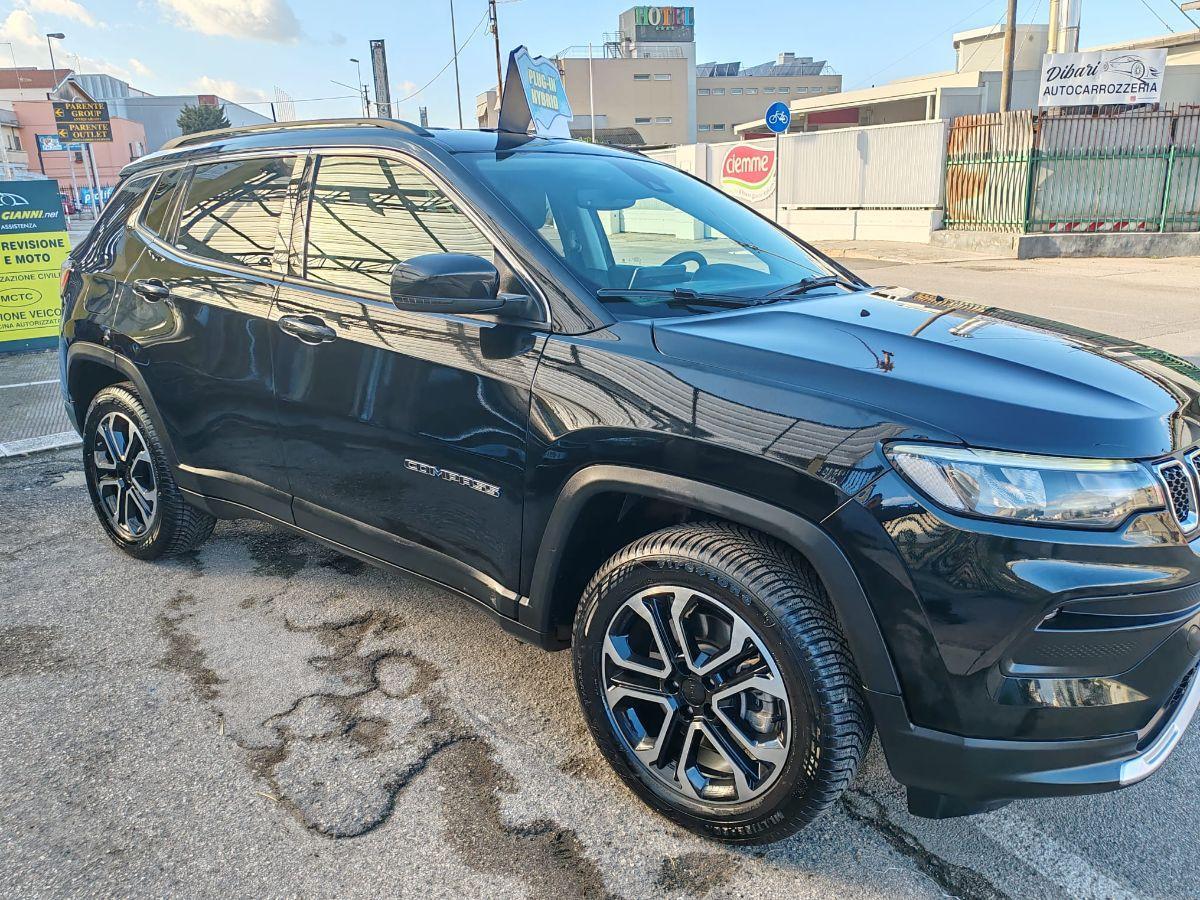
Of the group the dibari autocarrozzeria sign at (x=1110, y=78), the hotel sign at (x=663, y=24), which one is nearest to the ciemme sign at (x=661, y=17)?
the hotel sign at (x=663, y=24)

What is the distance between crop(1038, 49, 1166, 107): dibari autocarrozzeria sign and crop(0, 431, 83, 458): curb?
Result: 18989 millimetres

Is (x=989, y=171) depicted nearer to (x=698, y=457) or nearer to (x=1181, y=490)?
(x=1181, y=490)

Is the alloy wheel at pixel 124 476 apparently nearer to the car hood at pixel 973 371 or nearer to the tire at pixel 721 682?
the tire at pixel 721 682

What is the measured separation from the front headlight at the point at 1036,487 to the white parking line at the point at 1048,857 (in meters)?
0.95

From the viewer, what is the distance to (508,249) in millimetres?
2557

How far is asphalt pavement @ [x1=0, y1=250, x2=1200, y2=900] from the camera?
2.19 metres

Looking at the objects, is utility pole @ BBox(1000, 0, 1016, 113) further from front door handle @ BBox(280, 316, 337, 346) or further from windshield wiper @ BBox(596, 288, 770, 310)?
front door handle @ BBox(280, 316, 337, 346)

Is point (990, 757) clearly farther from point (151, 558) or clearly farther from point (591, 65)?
point (591, 65)

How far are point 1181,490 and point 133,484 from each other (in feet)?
12.7

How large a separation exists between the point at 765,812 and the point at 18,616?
122 inches

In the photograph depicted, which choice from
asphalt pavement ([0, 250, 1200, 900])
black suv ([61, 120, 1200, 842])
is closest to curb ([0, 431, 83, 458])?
asphalt pavement ([0, 250, 1200, 900])

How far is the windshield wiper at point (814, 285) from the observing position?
9.35 ft

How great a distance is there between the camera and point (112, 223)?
4027mm

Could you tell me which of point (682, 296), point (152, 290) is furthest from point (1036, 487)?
point (152, 290)
